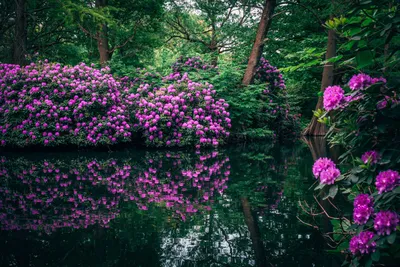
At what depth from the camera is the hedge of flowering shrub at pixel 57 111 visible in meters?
9.54

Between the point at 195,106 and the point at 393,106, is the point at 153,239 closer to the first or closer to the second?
the point at 393,106

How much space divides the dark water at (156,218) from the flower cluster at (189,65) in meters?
8.02

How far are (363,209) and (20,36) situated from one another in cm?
1467

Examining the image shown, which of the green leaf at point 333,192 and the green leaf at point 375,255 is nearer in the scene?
the green leaf at point 375,255

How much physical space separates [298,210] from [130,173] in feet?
10.6

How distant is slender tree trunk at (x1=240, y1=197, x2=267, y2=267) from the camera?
2.49 meters

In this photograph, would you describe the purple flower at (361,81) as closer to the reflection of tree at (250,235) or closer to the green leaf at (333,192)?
the green leaf at (333,192)

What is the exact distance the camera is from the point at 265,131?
1357cm

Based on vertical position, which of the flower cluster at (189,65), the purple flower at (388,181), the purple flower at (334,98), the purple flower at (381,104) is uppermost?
the flower cluster at (189,65)

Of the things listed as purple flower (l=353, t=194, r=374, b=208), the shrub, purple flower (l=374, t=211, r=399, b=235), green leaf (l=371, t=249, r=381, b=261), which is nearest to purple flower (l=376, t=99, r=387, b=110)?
purple flower (l=353, t=194, r=374, b=208)

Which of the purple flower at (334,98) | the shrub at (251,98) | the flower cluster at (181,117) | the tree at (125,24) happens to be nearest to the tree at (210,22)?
the tree at (125,24)

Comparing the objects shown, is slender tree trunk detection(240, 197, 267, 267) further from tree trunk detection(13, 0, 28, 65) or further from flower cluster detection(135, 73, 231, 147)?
tree trunk detection(13, 0, 28, 65)

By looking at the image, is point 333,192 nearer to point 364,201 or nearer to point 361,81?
point 364,201

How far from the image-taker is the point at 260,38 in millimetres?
13664
